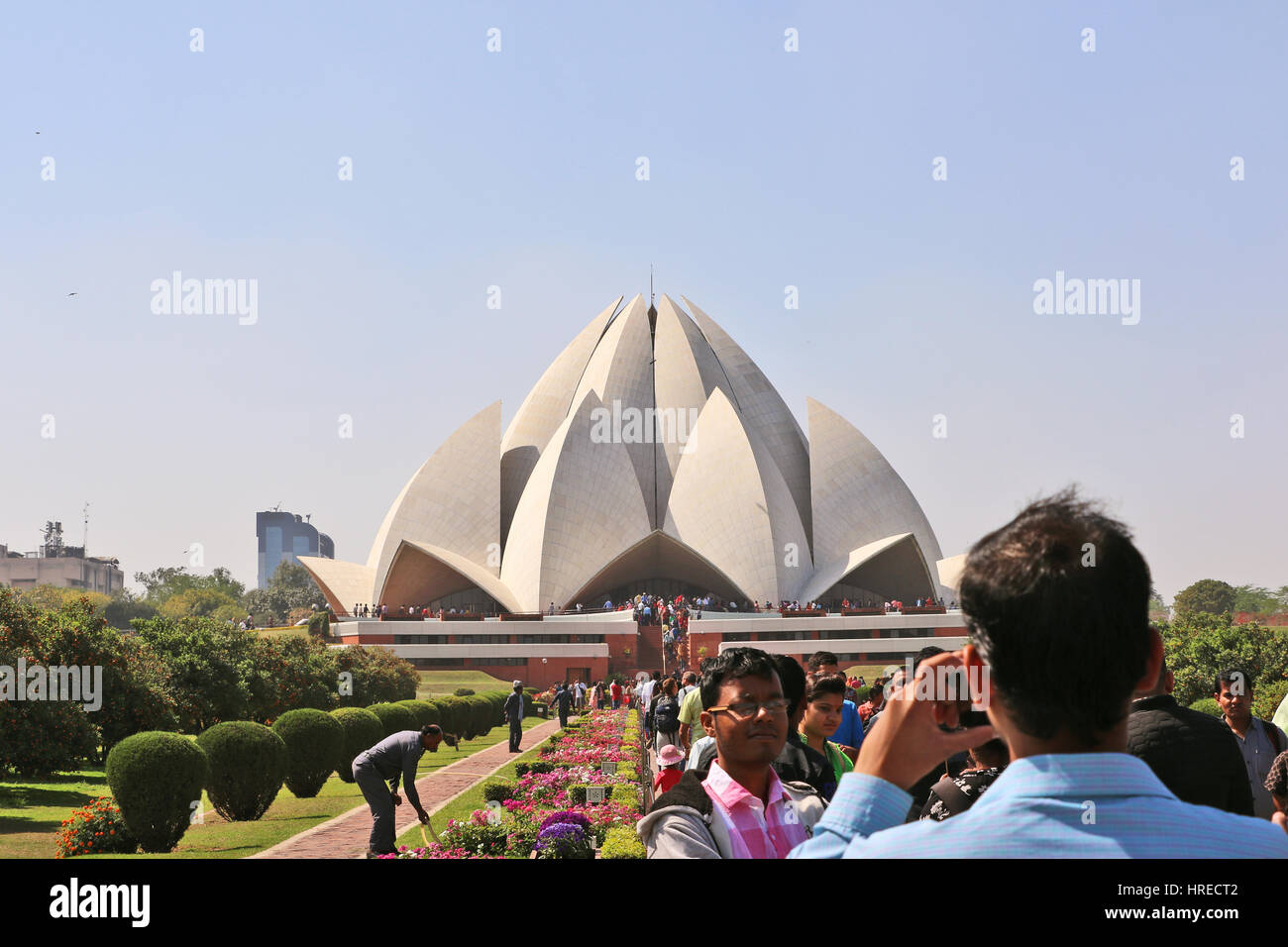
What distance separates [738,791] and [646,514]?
37.9 m

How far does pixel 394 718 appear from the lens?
46.0ft

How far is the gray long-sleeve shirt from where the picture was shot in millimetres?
6539

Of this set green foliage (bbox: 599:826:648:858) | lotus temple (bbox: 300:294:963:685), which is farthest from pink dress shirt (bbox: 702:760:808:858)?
lotus temple (bbox: 300:294:963:685)

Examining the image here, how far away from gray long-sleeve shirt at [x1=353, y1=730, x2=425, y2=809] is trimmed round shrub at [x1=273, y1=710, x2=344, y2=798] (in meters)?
4.53

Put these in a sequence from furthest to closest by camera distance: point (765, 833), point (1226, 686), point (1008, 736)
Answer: point (1226, 686) → point (765, 833) → point (1008, 736)

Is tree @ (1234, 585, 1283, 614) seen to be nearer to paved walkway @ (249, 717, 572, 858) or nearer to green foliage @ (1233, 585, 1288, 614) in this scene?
green foliage @ (1233, 585, 1288, 614)

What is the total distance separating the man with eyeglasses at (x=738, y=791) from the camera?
206 cm

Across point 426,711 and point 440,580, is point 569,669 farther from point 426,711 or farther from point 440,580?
point 426,711

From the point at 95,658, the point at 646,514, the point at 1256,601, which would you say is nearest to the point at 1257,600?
the point at 1256,601

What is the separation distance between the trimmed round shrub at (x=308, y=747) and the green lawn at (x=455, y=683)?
1558 centimetres

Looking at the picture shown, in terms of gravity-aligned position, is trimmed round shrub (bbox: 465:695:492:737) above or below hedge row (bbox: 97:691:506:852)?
below
